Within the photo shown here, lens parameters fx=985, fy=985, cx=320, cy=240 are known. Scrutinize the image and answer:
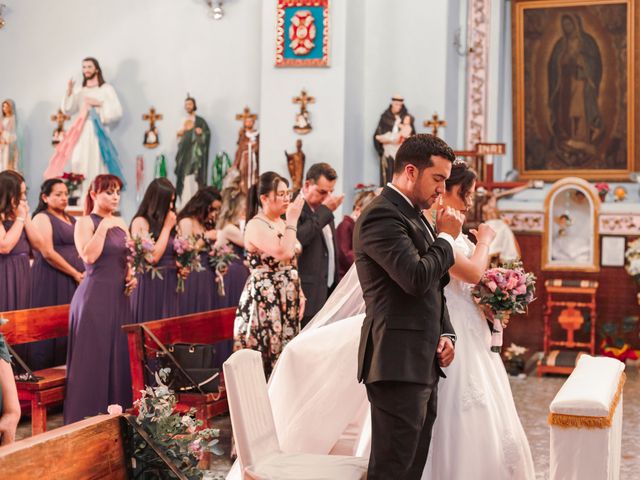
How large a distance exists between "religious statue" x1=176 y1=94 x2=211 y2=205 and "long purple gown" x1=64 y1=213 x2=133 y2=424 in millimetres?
6291

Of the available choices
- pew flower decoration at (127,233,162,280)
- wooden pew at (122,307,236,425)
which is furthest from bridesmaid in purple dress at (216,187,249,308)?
pew flower decoration at (127,233,162,280)

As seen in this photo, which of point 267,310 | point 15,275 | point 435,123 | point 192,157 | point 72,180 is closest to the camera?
point 267,310

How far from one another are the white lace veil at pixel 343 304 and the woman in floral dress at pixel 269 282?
39.1 inches

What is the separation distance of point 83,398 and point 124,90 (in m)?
7.87

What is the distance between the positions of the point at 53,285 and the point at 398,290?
17.2 ft

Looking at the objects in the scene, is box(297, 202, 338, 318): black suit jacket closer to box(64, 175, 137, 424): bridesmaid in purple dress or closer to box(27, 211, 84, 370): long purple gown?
box(64, 175, 137, 424): bridesmaid in purple dress

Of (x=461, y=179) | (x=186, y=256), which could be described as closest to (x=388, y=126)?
(x=186, y=256)

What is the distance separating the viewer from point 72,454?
9.50ft

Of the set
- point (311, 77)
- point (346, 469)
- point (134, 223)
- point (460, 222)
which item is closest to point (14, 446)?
point (346, 469)

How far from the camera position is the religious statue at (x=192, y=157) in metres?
13.4

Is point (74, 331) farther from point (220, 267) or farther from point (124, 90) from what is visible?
point (124, 90)

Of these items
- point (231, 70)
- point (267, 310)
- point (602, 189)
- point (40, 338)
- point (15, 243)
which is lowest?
point (40, 338)

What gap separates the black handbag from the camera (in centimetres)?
621

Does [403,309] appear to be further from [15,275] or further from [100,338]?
[15,275]
